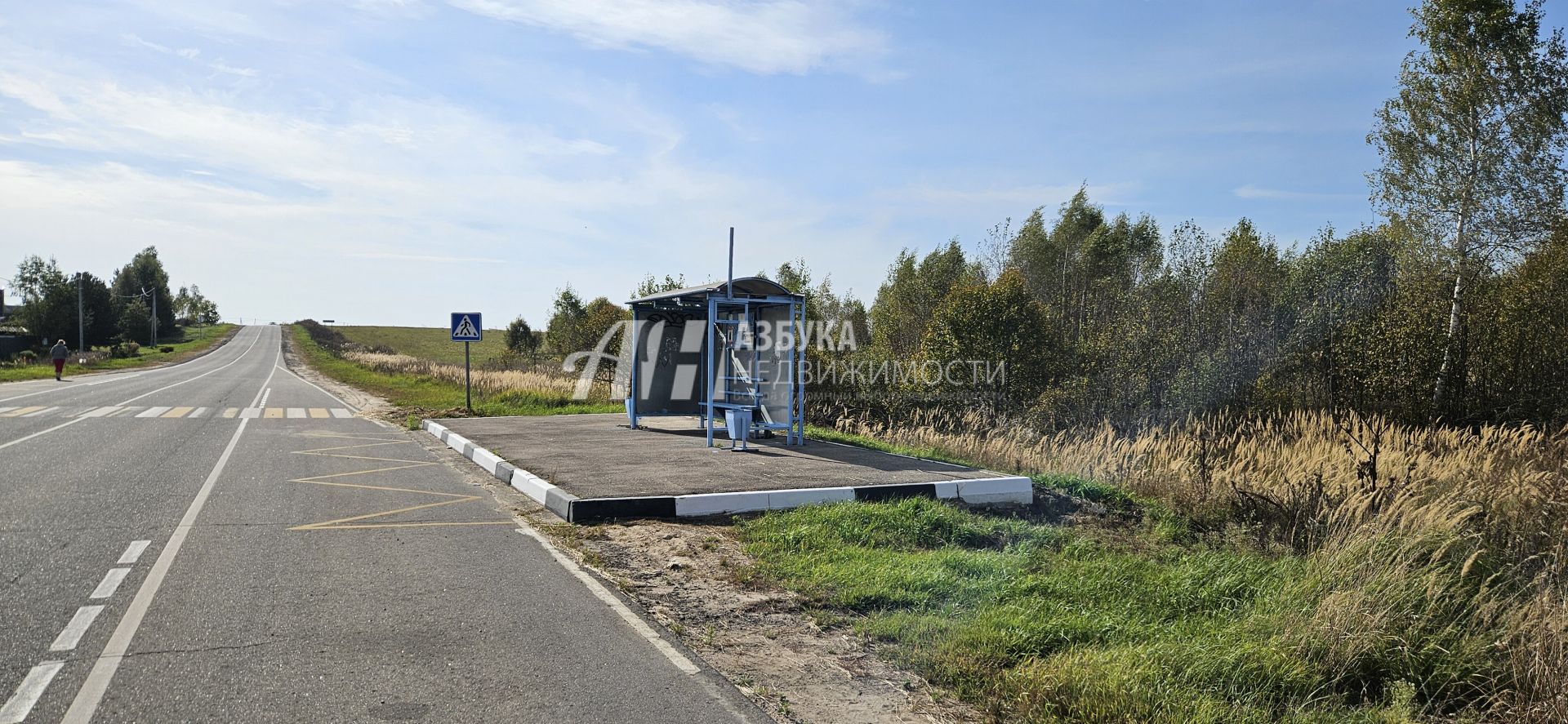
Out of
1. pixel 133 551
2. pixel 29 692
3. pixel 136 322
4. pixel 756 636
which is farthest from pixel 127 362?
pixel 756 636

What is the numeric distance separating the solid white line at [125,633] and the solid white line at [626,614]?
8.18 ft

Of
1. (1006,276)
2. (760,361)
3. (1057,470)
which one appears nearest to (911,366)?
(1006,276)

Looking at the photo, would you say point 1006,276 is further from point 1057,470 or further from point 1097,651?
point 1097,651

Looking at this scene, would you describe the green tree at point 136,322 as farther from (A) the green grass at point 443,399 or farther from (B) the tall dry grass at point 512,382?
(B) the tall dry grass at point 512,382

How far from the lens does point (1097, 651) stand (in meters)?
4.59

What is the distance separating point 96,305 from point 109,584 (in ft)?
272

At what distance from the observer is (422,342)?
109 meters

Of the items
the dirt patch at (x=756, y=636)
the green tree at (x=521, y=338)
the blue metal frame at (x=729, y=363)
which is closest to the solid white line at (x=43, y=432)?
the blue metal frame at (x=729, y=363)

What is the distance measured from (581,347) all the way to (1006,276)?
18741mm

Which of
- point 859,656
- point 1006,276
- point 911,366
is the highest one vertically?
point 1006,276

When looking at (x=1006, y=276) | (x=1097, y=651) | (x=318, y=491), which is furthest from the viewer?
(x=1006, y=276)

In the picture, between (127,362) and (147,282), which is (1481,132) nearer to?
(127,362)

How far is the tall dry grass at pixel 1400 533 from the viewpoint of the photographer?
4.54 metres

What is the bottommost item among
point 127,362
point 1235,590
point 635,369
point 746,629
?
point 746,629
